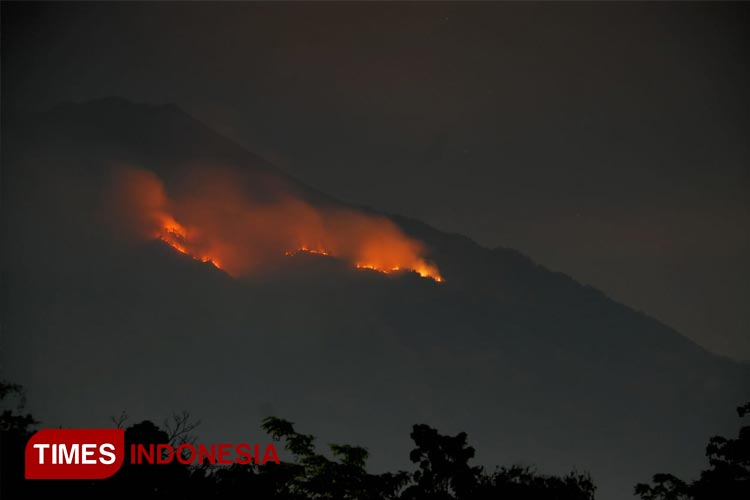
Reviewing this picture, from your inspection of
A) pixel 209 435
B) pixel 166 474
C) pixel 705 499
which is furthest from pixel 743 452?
pixel 209 435

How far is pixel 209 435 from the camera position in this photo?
19112 centimetres

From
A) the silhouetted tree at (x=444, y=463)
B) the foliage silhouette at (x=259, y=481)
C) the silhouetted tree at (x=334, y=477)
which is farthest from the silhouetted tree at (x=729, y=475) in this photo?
the silhouetted tree at (x=334, y=477)

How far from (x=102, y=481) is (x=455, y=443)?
8.43 m

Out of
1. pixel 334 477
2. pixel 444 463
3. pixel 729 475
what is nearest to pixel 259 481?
pixel 334 477

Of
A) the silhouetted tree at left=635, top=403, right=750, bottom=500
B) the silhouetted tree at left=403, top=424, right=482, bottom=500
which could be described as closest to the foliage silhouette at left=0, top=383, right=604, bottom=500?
the silhouetted tree at left=403, top=424, right=482, bottom=500

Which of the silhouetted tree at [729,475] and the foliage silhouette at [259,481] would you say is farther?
the silhouetted tree at [729,475]

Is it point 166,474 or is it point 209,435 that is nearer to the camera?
point 166,474

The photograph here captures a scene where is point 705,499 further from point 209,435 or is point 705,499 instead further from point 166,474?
point 209,435

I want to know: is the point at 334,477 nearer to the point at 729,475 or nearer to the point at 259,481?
the point at 259,481

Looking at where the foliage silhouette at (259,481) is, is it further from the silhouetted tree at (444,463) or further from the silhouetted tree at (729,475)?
the silhouetted tree at (729,475)

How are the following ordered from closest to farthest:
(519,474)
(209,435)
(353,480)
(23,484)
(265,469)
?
(23,484) → (265,469) → (353,480) → (519,474) → (209,435)

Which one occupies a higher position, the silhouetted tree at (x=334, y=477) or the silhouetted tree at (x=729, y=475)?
the silhouetted tree at (x=334, y=477)

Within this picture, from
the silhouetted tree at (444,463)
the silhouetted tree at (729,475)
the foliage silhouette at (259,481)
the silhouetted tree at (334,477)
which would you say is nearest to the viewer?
the foliage silhouette at (259,481)

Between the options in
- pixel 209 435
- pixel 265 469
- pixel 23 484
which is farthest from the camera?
pixel 209 435
